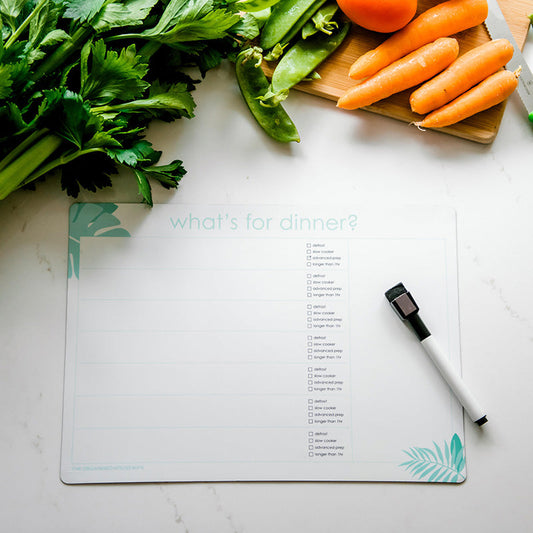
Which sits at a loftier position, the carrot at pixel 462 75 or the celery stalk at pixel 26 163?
the carrot at pixel 462 75

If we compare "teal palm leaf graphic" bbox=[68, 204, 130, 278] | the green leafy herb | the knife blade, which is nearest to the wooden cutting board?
the knife blade

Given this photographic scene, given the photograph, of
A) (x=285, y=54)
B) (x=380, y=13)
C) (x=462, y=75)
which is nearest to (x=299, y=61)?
(x=285, y=54)

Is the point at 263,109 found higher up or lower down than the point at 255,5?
lower down

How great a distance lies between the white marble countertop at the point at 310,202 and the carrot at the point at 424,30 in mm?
80

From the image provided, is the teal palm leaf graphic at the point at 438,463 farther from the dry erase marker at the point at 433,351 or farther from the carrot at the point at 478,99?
the carrot at the point at 478,99

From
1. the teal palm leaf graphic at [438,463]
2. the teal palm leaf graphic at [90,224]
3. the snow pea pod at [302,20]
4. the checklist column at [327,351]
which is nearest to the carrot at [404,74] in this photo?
the snow pea pod at [302,20]

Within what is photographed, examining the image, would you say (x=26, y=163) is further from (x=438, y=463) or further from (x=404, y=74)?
(x=438, y=463)

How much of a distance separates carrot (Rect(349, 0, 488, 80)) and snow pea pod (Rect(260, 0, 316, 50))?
0.39 ft

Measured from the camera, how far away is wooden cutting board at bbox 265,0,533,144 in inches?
31.9

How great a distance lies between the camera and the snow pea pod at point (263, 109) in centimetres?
79

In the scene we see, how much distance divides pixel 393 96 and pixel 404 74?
0.16 ft

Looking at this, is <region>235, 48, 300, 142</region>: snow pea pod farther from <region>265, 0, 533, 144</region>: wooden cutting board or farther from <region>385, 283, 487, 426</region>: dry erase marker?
<region>385, 283, 487, 426</region>: dry erase marker

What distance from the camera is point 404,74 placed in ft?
2.53

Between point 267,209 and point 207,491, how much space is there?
1.48 feet
